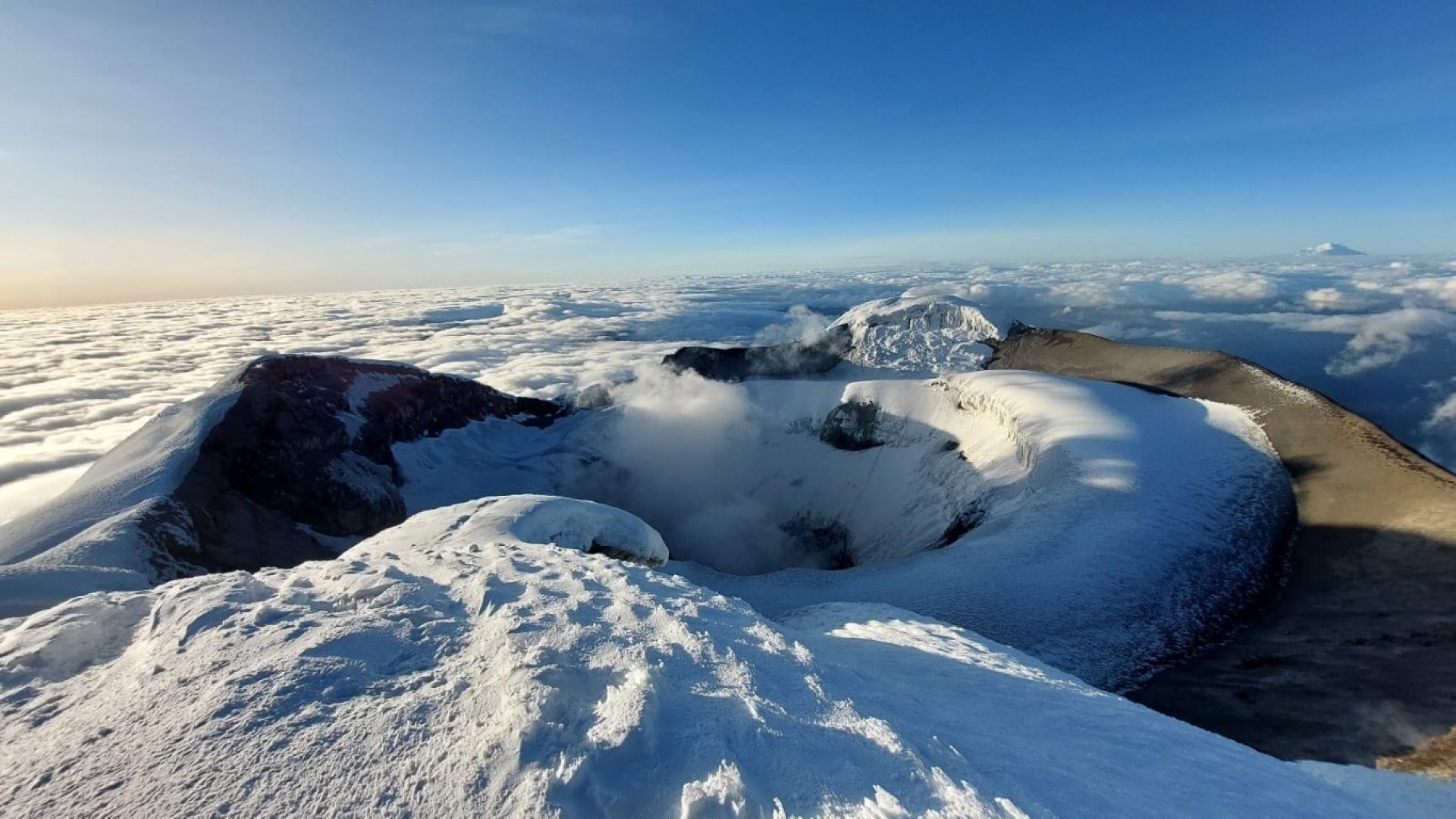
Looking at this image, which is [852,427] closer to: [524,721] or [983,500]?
[983,500]


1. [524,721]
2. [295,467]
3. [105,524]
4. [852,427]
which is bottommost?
[852,427]

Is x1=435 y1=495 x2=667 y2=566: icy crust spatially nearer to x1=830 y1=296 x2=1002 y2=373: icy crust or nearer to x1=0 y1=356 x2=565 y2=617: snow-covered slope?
x1=0 y1=356 x2=565 y2=617: snow-covered slope

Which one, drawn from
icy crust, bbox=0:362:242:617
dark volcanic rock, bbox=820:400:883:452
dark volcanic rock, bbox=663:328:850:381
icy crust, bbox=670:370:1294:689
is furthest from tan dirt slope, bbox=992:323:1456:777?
dark volcanic rock, bbox=663:328:850:381

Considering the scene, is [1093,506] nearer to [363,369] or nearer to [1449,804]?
[1449,804]

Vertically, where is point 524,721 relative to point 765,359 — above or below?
above

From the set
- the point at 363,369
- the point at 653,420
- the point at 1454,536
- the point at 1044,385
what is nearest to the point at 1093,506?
the point at 1454,536

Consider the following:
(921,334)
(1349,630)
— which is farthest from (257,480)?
(921,334)
